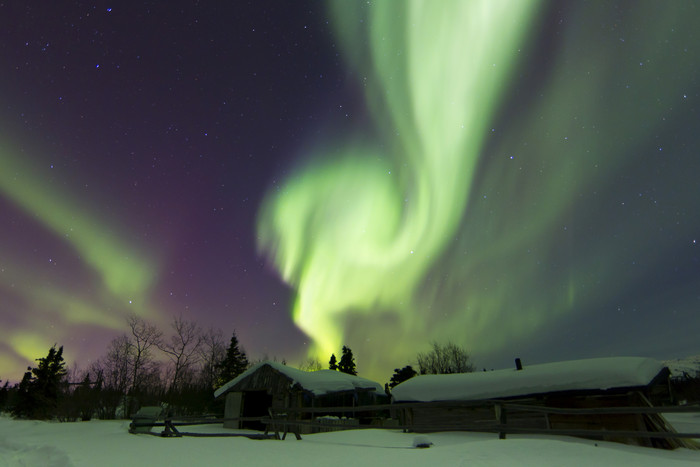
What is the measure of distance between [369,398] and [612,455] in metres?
26.8

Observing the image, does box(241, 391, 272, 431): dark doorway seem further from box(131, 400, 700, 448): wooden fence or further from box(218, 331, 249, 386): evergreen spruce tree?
box(218, 331, 249, 386): evergreen spruce tree

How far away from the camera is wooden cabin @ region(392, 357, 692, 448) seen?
1418 centimetres

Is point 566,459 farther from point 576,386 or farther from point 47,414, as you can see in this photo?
point 47,414

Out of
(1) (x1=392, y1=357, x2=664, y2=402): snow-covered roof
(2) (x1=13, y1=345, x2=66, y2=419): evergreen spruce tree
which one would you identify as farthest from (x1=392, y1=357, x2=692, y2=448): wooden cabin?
(2) (x1=13, y1=345, x2=66, y2=419): evergreen spruce tree

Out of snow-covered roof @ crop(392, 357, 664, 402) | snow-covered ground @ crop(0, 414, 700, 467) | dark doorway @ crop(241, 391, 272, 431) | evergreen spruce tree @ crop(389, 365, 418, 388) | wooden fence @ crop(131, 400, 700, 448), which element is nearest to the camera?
snow-covered ground @ crop(0, 414, 700, 467)

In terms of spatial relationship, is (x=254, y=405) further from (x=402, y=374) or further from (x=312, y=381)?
(x=402, y=374)

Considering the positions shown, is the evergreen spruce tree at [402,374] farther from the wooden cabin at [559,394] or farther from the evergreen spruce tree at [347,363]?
the wooden cabin at [559,394]

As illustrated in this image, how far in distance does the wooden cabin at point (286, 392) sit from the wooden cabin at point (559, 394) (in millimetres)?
7174

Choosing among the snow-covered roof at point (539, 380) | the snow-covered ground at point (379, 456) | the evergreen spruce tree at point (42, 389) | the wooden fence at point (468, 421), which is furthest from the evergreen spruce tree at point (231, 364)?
the snow-covered ground at point (379, 456)

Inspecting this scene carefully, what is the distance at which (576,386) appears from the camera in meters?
15.3

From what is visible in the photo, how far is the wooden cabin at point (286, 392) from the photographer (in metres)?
24.8

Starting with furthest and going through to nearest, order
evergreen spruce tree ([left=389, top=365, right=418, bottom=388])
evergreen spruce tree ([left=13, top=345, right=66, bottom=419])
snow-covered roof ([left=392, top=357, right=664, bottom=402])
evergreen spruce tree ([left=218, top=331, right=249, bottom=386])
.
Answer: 1. evergreen spruce tree ([left=389, top=365, right=418, bottom=388])
2. evergreen spruce tree ([left=218, top=331, right=249, bottom=386])
3. evergreen spruce tree ([left=13, top=345, right=66, bottom=419])
4. snow-covered roof ([left=392, top=357, right=664, bottom=402])

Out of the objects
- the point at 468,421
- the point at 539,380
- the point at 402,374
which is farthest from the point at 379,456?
the point at 402,374

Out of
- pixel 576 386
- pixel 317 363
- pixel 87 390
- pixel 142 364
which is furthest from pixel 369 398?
pixel 317 363
